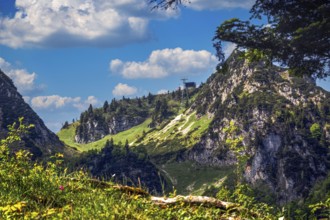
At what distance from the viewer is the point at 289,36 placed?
20.1 meters

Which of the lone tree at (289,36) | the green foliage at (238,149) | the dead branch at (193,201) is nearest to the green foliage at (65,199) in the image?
the dead branch at (193,201)

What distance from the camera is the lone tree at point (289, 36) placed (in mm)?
18828

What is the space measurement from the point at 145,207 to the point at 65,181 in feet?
6.01

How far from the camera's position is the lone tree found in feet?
61.8

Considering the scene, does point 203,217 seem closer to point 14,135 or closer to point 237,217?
point 237,217

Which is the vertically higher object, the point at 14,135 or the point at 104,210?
the point at 14,135

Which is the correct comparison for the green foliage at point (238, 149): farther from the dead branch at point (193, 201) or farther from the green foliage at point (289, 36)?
the green foliage at point (289, 36)

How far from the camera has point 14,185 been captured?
21.0 ft

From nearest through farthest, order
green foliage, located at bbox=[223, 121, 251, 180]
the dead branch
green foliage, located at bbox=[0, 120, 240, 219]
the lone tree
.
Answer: green foliage, located at bbox=[0, 120, 240, 219] → the dead branch → green foliage, located at bbox=[223, 121, 251, 180] → the lone tree

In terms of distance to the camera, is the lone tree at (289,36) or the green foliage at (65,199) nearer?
the green foliage at (65,199)

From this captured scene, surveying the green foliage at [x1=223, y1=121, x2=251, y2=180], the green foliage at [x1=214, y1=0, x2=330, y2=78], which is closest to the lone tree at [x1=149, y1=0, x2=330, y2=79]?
the green foliage at [x1=214, y1=0, x2=330, y2=78]

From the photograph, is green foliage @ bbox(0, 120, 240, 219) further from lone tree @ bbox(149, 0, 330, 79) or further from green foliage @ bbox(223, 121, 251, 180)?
lone tree @ bbox(149, 0, 330, 79)

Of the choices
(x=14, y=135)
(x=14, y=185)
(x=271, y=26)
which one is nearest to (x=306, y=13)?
(x=271, y=26)

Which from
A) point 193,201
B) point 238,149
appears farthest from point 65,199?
point 238,149
